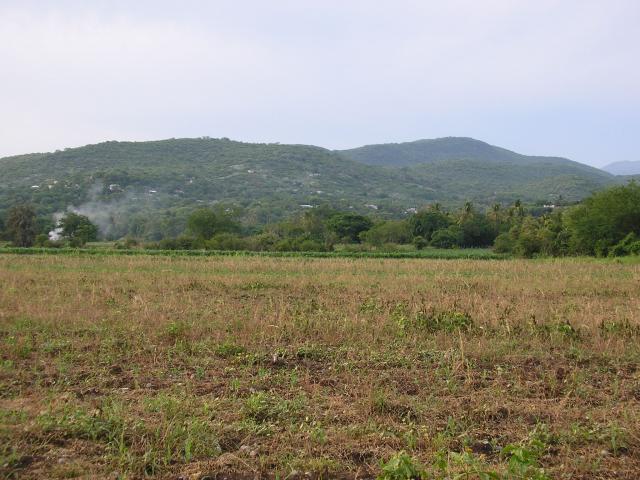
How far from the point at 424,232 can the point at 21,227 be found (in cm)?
4577

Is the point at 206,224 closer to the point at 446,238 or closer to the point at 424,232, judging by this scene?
the point at 424,232

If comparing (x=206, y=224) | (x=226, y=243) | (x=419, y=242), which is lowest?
(x=419, y=242)

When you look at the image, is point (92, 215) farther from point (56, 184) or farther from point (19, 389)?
point (19, 389)

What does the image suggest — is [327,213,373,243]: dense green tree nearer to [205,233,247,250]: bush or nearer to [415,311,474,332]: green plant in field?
[205,233,247,250]: bush

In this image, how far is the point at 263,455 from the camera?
14.3 ft

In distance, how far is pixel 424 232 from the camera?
212 feet

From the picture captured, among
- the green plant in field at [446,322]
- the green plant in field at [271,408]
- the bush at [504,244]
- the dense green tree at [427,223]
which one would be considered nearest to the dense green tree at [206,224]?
the dense green tree at [427,223]

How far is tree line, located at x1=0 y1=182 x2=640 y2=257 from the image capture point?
3872cm

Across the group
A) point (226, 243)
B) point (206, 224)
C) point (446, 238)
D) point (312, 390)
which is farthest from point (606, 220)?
point (206, 224)

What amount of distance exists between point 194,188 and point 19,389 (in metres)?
119

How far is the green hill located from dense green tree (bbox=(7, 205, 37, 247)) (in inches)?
927

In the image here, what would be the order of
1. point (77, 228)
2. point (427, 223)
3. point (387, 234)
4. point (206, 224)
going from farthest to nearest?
point (427, 223) → point (387, 234) → point (206, 224) → point (77, 228)

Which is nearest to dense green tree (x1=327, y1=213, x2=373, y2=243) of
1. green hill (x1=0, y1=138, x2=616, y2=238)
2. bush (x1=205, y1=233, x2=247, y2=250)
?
bush (x1=205, y1=233, x2=247, y2=250)

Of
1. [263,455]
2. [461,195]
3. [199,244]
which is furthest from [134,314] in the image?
[461,195]
